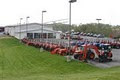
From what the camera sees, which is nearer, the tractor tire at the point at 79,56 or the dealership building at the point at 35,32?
the tractor tire at the point at 79,56

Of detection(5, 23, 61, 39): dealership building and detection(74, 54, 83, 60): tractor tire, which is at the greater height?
detection(5, 23, 61, 39): dealership building

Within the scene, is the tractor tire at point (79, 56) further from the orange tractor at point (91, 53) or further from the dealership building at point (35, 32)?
the dealership building at point (35, 32)

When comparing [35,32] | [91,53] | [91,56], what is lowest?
[91,56]

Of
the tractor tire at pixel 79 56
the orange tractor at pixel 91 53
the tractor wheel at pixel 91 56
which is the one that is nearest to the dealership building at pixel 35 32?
the tractor tire at pixel 79 56

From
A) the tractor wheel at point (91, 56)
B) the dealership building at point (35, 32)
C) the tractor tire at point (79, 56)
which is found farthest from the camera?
the dealership building at point (35, 32)

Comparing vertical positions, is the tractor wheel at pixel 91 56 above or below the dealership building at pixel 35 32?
below

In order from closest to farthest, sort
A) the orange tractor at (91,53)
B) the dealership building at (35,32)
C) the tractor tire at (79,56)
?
1. the orange tractor at (91,53)
2. the tractor tire at (79,56)
3. the dealership building at (35,32)

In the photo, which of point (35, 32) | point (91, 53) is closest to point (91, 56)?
point (91, 53)

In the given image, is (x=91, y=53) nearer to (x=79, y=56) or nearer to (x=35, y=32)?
(x=79, y=56)

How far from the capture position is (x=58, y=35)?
106125 millimetres

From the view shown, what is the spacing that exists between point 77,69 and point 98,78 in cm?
920

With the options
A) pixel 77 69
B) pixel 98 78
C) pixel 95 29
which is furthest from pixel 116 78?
pixel 95 29

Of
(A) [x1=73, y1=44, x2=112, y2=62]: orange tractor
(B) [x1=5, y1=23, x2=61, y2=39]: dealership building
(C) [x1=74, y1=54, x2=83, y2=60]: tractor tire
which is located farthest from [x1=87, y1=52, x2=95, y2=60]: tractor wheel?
(B) [x1=5, y1=23, x2=61, y2=39]: dealership building

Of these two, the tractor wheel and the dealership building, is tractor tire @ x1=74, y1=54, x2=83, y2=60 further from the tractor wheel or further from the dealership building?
the dealership building
